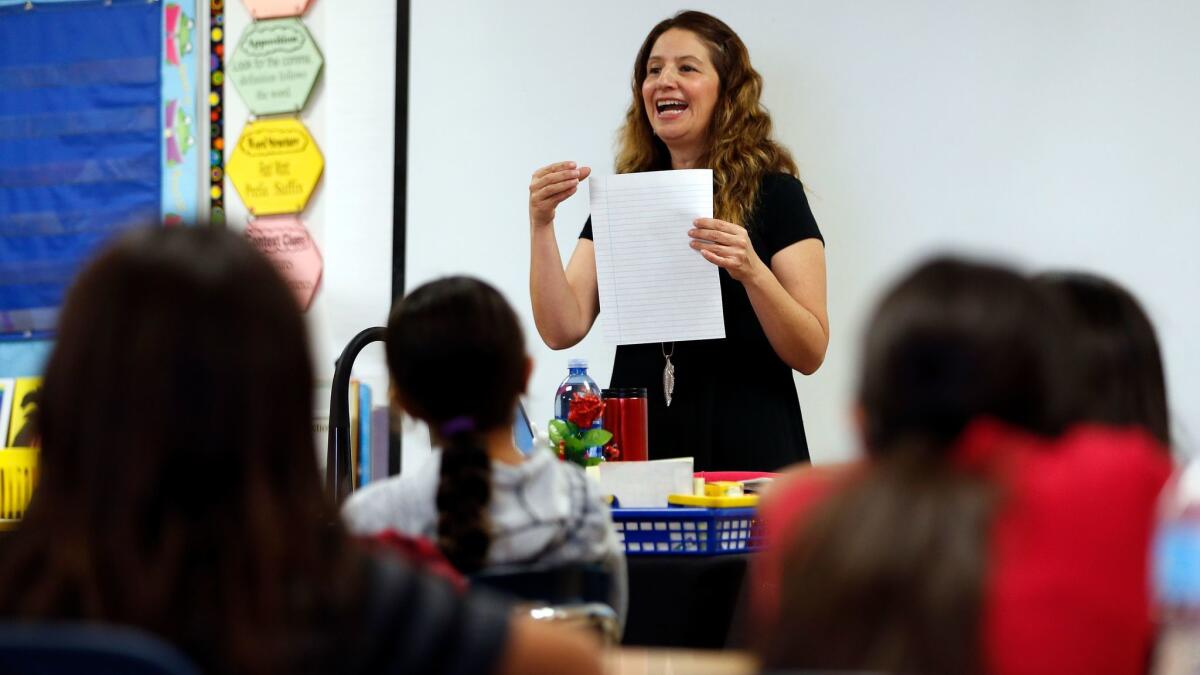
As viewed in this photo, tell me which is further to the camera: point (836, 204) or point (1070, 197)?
point (836, 204)

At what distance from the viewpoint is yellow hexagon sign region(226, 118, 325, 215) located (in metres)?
3.79

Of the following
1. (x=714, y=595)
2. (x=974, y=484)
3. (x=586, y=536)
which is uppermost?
(x=974, y=484)

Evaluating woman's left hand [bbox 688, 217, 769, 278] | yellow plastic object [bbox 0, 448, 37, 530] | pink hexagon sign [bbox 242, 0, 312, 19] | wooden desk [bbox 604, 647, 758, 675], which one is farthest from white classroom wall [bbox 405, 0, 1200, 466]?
wooden desk [bbox 604, 647, 758, 675]

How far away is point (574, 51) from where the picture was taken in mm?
3428

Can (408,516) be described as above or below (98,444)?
below

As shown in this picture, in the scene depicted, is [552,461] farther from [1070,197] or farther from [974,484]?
[1070,197]

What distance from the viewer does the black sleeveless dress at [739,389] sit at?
2553 mm

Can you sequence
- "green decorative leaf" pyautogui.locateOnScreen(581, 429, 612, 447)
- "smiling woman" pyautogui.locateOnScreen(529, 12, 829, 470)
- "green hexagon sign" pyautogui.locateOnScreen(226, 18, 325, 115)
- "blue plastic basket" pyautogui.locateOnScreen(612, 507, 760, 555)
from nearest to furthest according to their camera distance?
"blue plastic basket" pyautogui.locateOnScreen(612, 507, 760, 555) < "green decorative leaf" pyautogui.locateOnScreen(581, 429, 612, 447) < "smiling woman" pyautogui.locateOnScreen(529, 12, 829, 470) < "green hexagon sign" pyautogui.locateOnScreen(226, 18, 325, 115)

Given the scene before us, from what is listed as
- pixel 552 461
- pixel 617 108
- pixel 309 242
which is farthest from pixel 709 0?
pixel 552 461

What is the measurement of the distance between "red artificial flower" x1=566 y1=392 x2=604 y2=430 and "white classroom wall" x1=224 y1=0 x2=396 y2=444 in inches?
61.1

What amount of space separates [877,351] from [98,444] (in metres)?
0.54

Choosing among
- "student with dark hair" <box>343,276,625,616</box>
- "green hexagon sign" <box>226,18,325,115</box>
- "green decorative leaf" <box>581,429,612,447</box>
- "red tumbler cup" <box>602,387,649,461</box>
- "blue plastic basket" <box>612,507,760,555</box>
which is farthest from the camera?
"green hexagon sign" <box>226,18,325,115</box>

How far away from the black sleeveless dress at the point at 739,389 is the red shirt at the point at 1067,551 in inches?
64.3

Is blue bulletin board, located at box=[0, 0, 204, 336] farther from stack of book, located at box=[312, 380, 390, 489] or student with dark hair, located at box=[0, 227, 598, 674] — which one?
student with dark hair, located at box=[0, 227, 598, 674]
